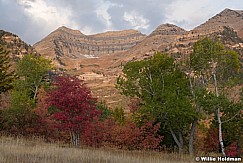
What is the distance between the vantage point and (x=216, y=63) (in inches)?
719

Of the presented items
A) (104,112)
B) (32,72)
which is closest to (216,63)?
(104,112)

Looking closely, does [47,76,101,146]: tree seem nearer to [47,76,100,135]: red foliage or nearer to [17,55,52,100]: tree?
[47,76,100,135]: red foliage

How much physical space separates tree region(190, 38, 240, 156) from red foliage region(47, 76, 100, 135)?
722 cm

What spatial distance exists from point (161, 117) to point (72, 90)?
6.19 metres

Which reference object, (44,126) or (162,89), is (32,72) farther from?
(162,89)

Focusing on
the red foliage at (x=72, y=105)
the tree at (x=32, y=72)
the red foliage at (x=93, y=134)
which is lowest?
the red foliage at (x=93, y=134)

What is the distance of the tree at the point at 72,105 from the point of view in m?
15.4

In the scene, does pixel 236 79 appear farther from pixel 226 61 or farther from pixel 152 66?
pixel 152 66

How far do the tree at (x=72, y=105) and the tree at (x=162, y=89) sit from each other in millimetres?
4149

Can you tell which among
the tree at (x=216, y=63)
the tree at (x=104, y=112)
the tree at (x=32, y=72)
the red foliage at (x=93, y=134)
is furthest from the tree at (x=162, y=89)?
the tree at (x=32, y=72)

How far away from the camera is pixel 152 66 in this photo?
19703mm

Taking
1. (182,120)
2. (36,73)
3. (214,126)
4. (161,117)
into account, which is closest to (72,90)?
(161,117)

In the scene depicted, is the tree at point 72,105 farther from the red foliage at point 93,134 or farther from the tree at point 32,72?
the tree at point 32,72

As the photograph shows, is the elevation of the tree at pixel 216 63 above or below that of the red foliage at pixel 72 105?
above
